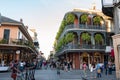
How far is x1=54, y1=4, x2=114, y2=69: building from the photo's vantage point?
3619 cm

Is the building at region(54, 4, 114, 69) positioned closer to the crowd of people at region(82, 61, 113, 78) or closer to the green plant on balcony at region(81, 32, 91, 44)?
the green plant on balcony at region(81, 32, 91, 44)

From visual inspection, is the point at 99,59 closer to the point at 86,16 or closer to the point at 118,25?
the point at 86,16

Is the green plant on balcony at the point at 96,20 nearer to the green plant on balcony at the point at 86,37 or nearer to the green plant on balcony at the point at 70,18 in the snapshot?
the green plant on balcony at the point at 86,37

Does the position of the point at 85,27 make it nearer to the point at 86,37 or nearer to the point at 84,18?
the point at 84,18

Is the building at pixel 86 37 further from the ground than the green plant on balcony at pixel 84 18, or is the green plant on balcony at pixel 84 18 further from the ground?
the green plant on balcony at pixel 84 18

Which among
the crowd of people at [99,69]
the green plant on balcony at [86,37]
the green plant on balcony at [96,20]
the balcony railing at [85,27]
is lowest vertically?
the crowd of people at [99,69]

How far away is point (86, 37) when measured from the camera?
3588 cm

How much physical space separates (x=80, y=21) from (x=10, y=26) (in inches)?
544

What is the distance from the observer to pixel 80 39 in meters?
37.9

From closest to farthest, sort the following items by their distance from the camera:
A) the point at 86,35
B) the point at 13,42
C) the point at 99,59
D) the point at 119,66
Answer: the point at 119,66 → the point at 13,42 → the point at 86,35 → the point at 99,59

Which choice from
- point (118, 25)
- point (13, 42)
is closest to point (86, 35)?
point (13, 42)

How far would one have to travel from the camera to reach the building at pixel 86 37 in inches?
1425

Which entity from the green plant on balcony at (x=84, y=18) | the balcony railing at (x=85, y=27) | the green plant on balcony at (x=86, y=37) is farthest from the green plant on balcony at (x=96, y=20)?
the green plant on balcony at (x=86, y=37)

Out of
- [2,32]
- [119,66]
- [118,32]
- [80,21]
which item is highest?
[80,21]
